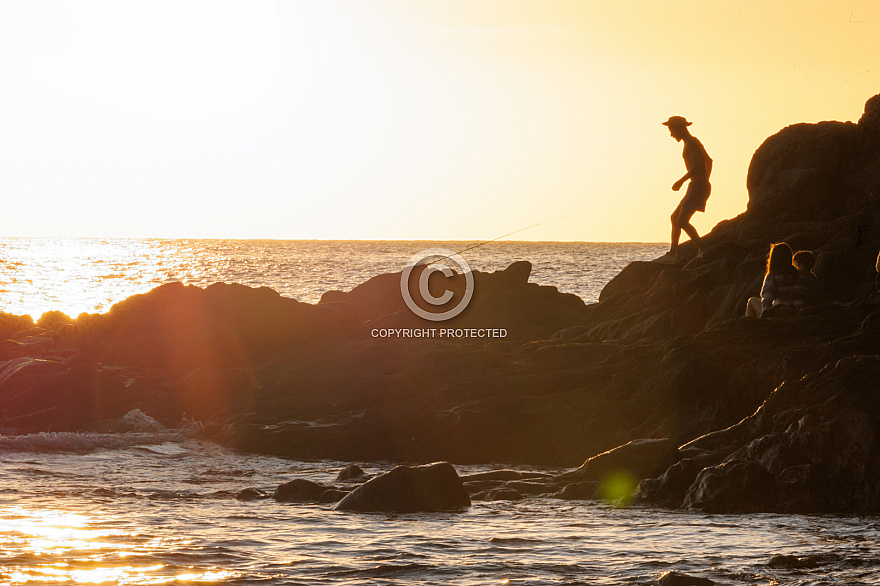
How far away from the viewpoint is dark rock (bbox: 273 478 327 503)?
1030 cm

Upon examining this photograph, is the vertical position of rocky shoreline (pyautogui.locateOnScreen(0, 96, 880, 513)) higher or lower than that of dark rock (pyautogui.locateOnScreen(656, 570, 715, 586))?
higher

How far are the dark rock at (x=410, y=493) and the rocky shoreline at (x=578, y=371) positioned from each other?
27.7 inches

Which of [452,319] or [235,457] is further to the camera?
[452,319]

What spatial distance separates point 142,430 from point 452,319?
6.99 m

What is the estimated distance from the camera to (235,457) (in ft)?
45.2

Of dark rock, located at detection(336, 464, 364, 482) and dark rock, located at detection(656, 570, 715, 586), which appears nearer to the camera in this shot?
dark rock, located at detection(656, 570, 715, 586)

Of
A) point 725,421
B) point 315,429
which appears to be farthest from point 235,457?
point 725,421

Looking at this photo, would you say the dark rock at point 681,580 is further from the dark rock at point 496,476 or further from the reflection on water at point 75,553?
the dark rock at point 496,476

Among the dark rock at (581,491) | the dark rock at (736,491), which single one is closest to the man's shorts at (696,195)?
the dark rock at (581,491)

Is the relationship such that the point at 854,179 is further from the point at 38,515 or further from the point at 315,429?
the point at 38,515

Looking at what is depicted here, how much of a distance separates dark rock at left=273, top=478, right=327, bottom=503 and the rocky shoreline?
167 cm

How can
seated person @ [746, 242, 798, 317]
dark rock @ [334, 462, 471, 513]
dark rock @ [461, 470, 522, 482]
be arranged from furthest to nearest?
seated person @ [746, 242, 798, 317] → dark rock @ [461, 470, 522, 482] → dark rock @ [334, 462, 471, 513]

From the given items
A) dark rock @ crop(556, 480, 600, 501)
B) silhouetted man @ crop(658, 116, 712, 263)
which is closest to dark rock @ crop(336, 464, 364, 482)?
dark rock @ crop(556, 480, 600, 501)

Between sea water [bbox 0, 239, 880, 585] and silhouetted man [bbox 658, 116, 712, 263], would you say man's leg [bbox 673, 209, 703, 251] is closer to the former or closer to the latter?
silhouetted man [bbox 658, 116, 712, 263]
